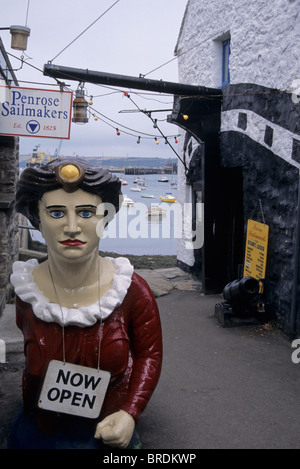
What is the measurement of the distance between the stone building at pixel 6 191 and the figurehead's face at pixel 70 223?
4272 mm

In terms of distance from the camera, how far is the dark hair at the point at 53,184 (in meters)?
2.44

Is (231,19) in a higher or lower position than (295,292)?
higher

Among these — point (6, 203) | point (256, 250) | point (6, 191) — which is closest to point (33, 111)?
point (6, 203)

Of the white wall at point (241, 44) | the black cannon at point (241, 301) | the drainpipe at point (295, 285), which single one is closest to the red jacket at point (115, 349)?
the drainpipe at point (295, 285)

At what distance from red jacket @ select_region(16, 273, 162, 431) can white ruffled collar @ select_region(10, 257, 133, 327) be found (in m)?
0.04

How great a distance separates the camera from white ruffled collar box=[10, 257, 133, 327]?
2404 millimetres

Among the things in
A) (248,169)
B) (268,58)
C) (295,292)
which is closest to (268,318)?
(295,292)

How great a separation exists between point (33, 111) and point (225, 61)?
14.0ft

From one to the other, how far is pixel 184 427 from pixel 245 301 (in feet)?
9.86

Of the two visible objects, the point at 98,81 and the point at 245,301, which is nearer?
the point at 245,301

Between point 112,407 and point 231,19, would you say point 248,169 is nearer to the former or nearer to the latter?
point 231,19

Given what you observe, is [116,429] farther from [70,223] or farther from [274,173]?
[274,173]

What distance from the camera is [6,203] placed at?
6.52 m
